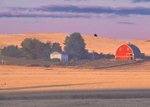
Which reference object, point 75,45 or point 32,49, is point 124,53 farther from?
point 32,49

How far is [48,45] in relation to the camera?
357 feet

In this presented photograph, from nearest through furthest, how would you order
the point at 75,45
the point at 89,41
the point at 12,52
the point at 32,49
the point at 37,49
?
1. the point at 32,49
2. the point at 37,49
3. the point at 12,52
4. the point at 75,45
5. the point at 89,41

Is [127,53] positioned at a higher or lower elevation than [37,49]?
lower

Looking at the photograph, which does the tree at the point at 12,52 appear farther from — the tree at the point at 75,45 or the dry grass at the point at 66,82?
the dry grass at the point at 66,82

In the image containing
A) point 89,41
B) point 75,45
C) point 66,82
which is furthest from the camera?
point 89,41

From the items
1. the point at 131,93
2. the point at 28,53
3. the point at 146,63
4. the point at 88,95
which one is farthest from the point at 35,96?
the point at 28,53

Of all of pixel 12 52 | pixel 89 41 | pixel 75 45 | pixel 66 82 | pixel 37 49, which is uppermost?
pixel 89 41

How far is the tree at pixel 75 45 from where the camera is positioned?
106625 millimetres

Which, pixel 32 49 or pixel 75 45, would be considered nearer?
pixel 32 49

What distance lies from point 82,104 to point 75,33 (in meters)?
96.0

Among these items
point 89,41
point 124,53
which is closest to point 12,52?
point 124,53

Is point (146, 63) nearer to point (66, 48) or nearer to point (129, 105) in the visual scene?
point (66, 48)

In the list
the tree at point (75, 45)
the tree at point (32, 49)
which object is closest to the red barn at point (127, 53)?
the tree at point (75, 45)

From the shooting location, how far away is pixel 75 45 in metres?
109
